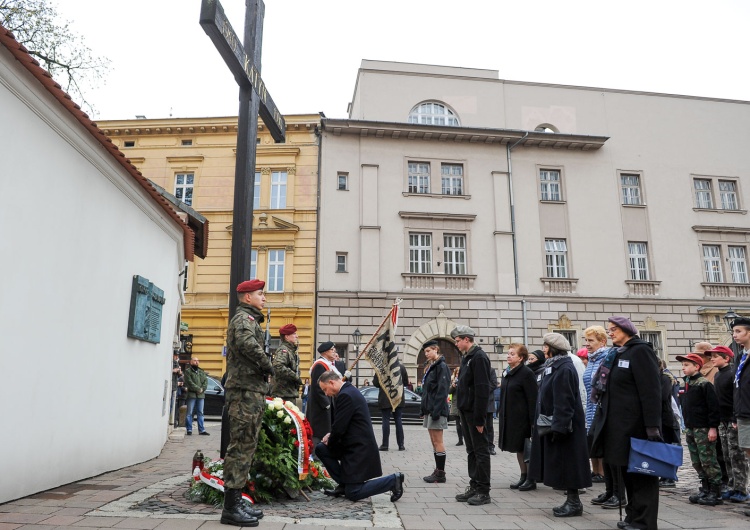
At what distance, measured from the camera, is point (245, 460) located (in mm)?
5320

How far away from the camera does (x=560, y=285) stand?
25469mm

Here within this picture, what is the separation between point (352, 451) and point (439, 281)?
1874 centimetres

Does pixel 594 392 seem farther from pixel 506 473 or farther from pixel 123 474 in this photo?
pixel 123 474

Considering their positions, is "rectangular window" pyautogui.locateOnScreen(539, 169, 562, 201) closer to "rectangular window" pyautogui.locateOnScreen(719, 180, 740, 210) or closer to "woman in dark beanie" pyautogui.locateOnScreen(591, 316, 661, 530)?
"rectangular window" pyautogui.locateOnScreen(719, 180, 740, 210)

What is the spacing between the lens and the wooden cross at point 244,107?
20.1 feet

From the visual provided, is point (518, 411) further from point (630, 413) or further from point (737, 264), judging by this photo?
point (737, 264)

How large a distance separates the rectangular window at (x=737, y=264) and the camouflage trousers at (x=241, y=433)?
2753 cm

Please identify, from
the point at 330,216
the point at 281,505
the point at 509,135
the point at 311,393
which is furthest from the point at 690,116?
the point at 281,505

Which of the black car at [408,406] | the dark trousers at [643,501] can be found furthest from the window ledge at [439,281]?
the dark trousers at [643,501]

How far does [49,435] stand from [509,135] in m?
23.5

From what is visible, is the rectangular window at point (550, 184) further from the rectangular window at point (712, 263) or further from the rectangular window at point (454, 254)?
the rectangular window at point (712, 263)

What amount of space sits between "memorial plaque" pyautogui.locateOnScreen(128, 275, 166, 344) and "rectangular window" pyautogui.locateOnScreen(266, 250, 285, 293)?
48.0 feet

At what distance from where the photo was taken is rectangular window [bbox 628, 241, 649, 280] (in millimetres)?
26219

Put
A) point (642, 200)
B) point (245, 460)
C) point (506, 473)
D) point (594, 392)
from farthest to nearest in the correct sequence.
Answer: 1. point (642, 200)
2. point (506, 473)
3. point (594, 392)
4. point (245, 460)
